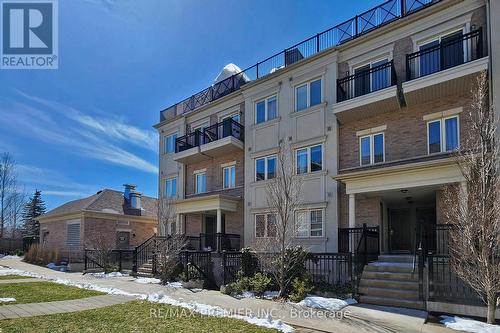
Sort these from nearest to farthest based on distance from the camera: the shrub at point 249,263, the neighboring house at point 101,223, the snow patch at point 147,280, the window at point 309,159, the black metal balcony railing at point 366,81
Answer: the shrub at point 249,263, the black metal balcony railing at point 366,81, the snow patch at point 147,280, the window at point 309,159, the neighboring house at point 101,223

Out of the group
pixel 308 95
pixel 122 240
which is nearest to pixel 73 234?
pixel 122 240

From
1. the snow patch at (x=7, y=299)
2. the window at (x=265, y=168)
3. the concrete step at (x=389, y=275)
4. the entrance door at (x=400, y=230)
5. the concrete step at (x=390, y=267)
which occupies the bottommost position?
the snow patch at (x=7, y=299)

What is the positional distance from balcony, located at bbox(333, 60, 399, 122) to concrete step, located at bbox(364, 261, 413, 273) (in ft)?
19.0

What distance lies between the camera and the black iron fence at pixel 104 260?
1903 cm

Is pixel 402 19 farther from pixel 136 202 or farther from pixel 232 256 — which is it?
pixel 136 202

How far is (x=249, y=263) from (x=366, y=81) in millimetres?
8596

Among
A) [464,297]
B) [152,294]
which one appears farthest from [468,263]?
[152,294]

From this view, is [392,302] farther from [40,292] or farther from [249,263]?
[40,292]

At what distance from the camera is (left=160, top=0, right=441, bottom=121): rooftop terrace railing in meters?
14.1

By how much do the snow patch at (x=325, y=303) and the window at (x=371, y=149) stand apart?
569 centimetres

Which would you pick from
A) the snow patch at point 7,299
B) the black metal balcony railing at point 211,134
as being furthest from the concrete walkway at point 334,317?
the black metal balcony railing at point 211,134

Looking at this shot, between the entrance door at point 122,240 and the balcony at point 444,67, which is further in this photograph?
the entrance door at point 122,240

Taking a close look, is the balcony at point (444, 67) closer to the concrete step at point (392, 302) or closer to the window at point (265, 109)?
the window at point (265, 109)

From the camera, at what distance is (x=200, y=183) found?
21094 mm
